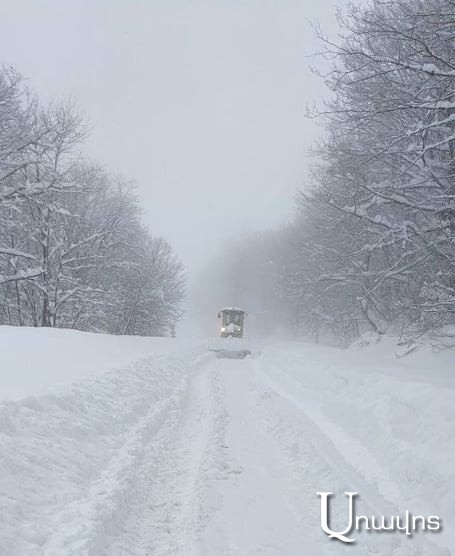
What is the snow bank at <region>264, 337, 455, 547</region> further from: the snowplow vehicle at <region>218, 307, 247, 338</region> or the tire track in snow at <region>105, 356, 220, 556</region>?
the snowplow vehicle at <region>218, 307, 247, 338</region>

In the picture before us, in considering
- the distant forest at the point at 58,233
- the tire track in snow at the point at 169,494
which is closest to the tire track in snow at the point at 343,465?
the tire track in snow at the point at 169,494

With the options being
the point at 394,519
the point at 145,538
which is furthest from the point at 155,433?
the point at 394,519

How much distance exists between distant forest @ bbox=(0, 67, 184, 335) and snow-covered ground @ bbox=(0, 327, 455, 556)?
996 cm

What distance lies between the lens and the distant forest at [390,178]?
27.6ft

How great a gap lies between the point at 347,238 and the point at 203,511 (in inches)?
722

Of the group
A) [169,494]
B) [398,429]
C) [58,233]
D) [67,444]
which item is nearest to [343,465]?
[398,429]

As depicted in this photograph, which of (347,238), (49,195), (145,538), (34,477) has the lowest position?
(145,538)

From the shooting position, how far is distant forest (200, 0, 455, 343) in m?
8.41

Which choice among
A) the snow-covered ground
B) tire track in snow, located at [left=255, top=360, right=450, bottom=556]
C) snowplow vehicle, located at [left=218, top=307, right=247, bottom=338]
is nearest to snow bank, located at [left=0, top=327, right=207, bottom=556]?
the snow-covered ground

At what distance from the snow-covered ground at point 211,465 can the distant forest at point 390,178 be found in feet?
11.0

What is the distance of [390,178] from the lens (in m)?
14.7

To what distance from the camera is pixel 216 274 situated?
92438mm

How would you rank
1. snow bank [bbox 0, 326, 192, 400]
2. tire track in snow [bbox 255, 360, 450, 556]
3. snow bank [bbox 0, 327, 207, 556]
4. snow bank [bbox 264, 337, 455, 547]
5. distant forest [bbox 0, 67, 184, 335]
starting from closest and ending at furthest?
snow bank [bbox 0, 327, 207, 556] → tire track in snow [bbox 255, 360, 450, 556] → snow bank [bbox 264, 337, 455, 547] → snow bank [bbox 0, 326, 192, 400] → distant forest [bbox 0, 67, 184, 335]

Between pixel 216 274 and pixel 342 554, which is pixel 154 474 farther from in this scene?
pixel 216 274
